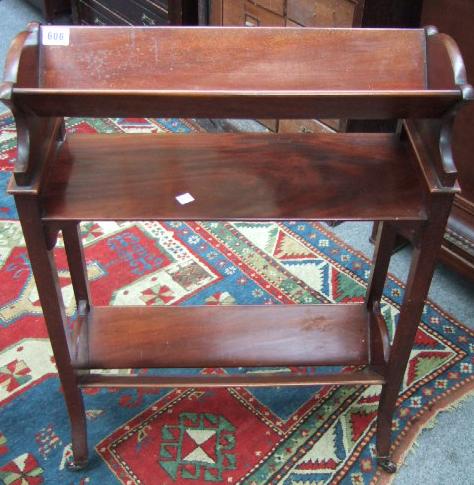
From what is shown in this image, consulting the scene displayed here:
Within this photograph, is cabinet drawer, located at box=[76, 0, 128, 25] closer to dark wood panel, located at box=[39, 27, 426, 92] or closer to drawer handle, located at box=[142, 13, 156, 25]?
drawer handle, located at box=[142, 13, 156, 25]

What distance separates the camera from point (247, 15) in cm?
282

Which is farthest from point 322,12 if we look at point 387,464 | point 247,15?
point 387,464

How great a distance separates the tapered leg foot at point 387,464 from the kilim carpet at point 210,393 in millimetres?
33

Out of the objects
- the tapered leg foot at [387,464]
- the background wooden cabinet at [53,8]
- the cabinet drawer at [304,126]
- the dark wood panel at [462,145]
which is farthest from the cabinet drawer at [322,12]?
the background wooden cabinet at [53,8]

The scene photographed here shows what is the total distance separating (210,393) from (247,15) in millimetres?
1670

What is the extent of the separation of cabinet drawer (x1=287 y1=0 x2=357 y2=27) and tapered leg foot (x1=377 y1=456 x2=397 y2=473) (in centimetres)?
148

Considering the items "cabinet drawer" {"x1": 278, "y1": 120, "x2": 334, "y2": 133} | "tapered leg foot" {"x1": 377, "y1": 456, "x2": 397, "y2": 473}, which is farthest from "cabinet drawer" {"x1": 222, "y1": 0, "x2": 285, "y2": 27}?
"tapered leg foot" {"x1": 377, "y1": 456, "x2": 397, "y2": 473}

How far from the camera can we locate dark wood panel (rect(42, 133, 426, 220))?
4.48 feet

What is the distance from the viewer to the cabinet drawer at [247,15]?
2688 millimetres

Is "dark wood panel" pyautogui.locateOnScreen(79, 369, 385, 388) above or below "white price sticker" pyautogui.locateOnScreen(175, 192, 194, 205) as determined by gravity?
below

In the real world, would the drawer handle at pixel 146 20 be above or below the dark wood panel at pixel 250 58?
below

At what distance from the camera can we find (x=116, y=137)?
1.57 meters

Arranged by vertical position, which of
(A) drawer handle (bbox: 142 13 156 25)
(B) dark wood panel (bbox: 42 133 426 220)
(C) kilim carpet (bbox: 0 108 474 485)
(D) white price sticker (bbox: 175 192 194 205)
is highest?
(B) dark wood panel (bbox: 42 133 426 220)

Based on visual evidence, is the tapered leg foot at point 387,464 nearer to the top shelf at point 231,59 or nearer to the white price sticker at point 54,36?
the top shelf at point 231,59
